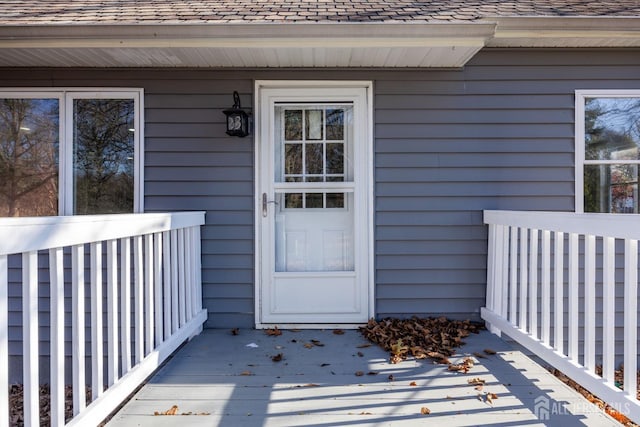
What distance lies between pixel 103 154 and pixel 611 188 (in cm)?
427

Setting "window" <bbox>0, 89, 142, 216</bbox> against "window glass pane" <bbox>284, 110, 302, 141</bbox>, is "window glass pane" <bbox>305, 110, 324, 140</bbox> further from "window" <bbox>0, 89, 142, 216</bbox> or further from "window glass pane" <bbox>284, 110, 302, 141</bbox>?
"window" <bbox>0, 89, 142, 216</bbox>

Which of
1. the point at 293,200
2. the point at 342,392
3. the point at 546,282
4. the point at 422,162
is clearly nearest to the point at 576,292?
the point at 546,282

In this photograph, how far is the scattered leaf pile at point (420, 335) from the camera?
2.66 meters

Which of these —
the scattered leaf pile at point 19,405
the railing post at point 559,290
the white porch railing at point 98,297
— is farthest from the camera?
the scattered leaf pile at point 19,405

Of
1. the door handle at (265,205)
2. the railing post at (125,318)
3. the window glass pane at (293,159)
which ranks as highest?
the window glass pane at (293,159)

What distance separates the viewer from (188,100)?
325 cm

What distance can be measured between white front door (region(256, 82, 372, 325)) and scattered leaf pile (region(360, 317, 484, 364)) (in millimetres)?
245

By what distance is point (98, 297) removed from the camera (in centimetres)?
183

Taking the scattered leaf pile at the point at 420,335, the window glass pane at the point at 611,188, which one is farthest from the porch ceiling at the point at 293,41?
the scattered leaf pile at the point at 420,335

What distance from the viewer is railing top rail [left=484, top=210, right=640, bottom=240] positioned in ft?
5.57

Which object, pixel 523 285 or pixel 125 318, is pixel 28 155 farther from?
pixel 523 285

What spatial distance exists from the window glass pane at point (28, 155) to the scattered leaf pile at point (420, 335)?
2.85m

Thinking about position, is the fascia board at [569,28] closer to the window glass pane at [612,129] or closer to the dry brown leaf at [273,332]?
the window glass pane at [612,129]

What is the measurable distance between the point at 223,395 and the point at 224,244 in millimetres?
1347
